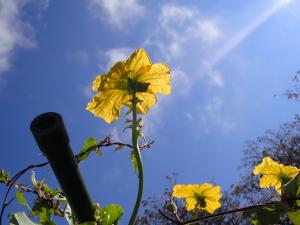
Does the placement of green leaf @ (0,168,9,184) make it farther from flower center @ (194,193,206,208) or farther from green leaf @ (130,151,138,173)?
flower center @ (194,193,206,208)

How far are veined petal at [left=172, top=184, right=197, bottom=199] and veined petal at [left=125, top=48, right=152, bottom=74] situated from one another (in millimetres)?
361

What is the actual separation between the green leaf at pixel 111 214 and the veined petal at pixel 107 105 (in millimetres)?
213

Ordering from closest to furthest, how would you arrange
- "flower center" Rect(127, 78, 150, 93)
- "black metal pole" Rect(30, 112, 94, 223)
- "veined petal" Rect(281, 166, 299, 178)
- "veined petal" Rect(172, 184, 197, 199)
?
"black metal pole" Rect(30, 112, 94, 223), "flower center" Rect(127, 78, 150, 93), "veined petal" Rect(281, 166, 299, 178), "veined petal" Rect(172, 184, 197, 199)

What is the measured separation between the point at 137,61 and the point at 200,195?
45cm

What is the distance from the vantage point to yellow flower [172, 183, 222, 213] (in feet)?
3.83

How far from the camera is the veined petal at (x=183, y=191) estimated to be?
115 centimetres

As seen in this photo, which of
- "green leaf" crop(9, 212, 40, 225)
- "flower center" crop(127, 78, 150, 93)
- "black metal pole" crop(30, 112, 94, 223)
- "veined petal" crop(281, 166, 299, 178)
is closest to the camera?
"black metal pole" crop(30, 112, 94, 223)

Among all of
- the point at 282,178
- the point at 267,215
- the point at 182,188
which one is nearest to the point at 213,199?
the point at 182,188

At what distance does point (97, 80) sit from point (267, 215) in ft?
1.53

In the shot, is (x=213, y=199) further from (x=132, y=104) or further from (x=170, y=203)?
(x=132, y=104)

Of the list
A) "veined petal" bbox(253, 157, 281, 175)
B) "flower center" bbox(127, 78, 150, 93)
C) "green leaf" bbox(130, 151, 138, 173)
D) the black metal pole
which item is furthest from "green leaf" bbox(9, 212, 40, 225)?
"veined petal" bbox(253, 157, 281, 175)

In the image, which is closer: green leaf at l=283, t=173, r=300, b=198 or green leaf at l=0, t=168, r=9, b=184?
green leaf at l=283, t=173, r=300, b=198

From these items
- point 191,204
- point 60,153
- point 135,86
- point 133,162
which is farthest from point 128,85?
point 191,204

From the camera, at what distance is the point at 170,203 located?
0.97 metres
